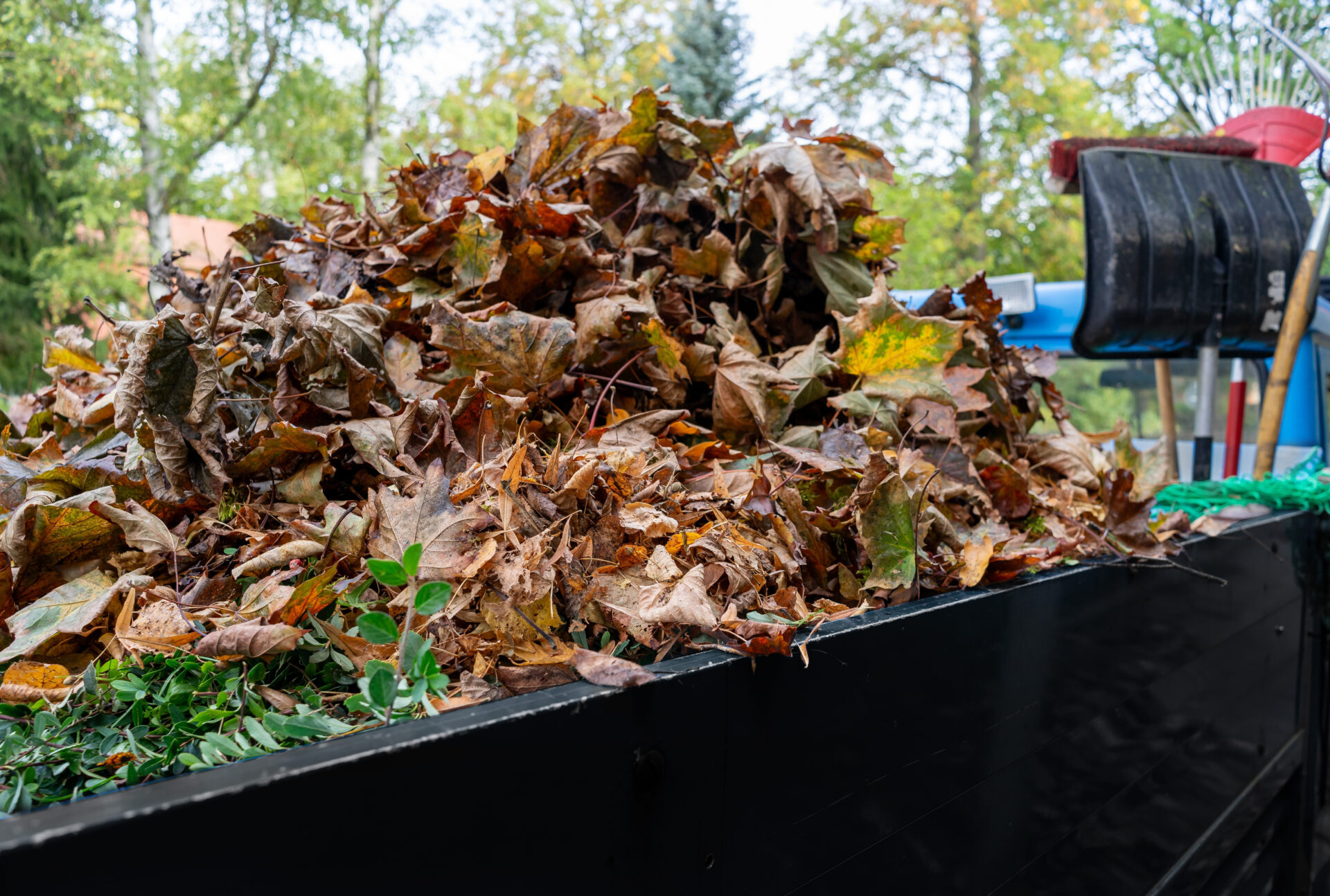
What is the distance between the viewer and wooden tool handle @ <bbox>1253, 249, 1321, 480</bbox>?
2338mm

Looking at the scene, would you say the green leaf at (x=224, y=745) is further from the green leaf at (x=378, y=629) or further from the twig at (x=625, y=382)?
the twig at (x=625, y=382)

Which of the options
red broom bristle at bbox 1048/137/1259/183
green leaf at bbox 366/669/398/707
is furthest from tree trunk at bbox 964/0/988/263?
green leaf at bbox 366/669/398/707

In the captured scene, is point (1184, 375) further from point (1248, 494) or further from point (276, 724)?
point (276, 724)

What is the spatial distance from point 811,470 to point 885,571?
17cm

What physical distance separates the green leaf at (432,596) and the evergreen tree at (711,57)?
545 inches

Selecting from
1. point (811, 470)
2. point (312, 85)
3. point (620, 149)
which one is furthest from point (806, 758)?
point (312, 85)

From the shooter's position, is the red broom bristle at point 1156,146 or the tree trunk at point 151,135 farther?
the tree trunk at point 151,135

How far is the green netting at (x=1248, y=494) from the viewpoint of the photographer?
177cm

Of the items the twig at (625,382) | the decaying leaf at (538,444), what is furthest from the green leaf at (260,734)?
the twig at (625,382)

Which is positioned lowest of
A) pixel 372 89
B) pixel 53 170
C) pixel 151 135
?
pixel 53 170

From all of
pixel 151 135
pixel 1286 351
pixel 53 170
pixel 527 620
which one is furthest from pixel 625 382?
pixel 53 170

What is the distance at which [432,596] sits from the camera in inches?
23.2

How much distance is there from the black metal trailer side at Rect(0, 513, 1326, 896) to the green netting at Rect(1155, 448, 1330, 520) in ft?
0.37

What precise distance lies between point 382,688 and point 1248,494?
200 centimetres
